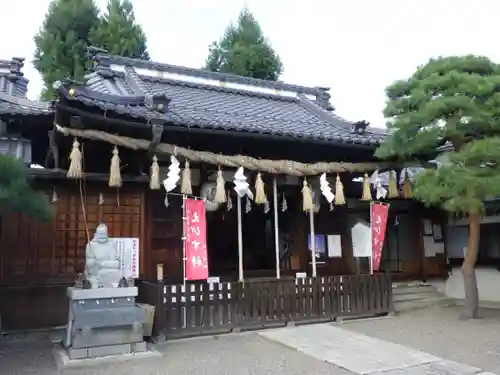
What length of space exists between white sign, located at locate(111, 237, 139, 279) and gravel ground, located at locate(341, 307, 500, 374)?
4.17 metres

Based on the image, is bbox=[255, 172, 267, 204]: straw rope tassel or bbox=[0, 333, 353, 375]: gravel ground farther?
bbox=[255, 172, 267, 204]: straw rope tassel

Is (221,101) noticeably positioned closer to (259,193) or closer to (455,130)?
(259,193)

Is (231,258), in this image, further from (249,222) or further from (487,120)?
(487,120)

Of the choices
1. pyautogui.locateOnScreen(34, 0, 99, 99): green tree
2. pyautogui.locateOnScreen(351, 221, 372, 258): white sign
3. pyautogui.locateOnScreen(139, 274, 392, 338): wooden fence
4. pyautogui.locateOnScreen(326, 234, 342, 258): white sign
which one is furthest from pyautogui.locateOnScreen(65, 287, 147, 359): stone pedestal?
pyautogui.locateOnScreen(34, 0, 99, 99): green tree

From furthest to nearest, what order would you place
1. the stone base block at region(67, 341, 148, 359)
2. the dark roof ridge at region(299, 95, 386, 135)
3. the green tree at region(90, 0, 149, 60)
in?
the green tree at region(90, 0, 149, 60), the dark roof ridge at region(299, 95, 386, 135), the stone base block at region(67, 341, 148, 359)

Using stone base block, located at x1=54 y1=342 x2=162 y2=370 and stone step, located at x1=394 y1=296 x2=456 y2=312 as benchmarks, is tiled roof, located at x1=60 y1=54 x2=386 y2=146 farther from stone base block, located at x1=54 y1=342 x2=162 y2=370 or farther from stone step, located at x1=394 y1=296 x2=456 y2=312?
stone step, located at x1=394 y1=296 x2=456 y2=312

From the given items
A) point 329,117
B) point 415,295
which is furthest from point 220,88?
point 415,295

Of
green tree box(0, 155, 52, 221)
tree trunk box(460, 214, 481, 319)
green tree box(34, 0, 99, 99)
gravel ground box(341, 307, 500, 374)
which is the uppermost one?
green tree box(34, 0, 99, 99)

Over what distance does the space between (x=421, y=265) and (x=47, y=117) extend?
10.5 metres

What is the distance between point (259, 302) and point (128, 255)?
2.59 meters

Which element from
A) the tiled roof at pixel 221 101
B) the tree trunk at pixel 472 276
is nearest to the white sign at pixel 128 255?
the tiled roof at pixel 221 101

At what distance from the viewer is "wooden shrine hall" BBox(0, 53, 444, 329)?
26.9ft

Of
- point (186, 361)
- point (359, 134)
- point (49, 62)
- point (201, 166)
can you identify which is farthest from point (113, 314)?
point (49, 62)

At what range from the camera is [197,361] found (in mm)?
6535
